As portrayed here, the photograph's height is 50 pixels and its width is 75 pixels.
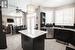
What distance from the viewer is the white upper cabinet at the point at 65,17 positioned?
452cm

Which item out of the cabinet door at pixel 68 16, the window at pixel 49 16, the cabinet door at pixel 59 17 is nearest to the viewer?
the cabinet door at pixel 68 16

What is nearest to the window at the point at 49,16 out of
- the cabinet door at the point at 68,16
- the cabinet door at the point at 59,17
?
the cabinet door at the point at 59,17

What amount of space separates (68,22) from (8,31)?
6.45 m

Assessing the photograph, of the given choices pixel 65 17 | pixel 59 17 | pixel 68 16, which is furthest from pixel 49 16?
pixel 68 16

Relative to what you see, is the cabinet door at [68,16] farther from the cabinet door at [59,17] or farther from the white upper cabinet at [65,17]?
the cabinet door at [59,17]

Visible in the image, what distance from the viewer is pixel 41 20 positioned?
5.49 m

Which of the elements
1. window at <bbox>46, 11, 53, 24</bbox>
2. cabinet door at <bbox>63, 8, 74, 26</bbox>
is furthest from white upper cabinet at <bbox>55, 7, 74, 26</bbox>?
window at <bbox>46, 11, 53, 24</bbox>

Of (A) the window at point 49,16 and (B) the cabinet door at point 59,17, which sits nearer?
(B) the cabinet door at point 59,17

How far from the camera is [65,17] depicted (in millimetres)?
4887

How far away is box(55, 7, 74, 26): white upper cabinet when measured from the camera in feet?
14.8

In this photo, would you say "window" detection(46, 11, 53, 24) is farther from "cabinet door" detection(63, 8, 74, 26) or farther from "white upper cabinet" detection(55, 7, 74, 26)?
"cabinet door" detection(63, 8, 74, 26)

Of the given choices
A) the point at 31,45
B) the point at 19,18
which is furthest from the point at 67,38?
the point at 19,18

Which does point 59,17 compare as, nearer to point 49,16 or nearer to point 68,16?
point 68,16

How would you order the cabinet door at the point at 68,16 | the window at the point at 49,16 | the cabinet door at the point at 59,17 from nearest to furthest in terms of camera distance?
the cabinet door at the point at 68,16 → the cabinet door at the point at 59,17 → the window at the point at 49,16
